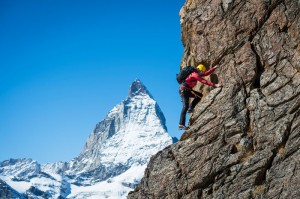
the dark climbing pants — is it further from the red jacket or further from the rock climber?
the red jacket

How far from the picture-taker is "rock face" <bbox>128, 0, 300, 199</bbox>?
19.3m

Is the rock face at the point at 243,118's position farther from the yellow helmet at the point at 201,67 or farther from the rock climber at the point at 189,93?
the rock climber at the point at 189,93

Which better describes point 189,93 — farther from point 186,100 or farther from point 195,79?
point 195,79

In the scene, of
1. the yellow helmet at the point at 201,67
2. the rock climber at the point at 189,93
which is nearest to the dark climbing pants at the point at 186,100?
the rock climber at the point at 189,93

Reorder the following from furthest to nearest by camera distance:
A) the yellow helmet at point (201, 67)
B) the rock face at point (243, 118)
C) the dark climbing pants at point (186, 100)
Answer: the dark climbing pants at point (186, 100)
the yellow helmet at point (201, 67)
the rock face at point (243, 118)

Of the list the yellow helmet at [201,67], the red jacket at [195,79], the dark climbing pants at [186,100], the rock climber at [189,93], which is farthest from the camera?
the dark climbing pants at [186,100]

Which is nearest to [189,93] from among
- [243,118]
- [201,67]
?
[201,67]

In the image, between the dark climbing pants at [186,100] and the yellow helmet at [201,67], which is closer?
the yellow helmet at [201,67]

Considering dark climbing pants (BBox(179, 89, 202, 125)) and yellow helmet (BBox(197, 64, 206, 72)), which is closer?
yellow helmet (BBox(197, 64, 206, 72))

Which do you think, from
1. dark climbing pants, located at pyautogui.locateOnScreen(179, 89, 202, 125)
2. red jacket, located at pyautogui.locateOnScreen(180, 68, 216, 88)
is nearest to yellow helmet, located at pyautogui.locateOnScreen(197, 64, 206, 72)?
red jacket, located at pyautogui.locateOnScreen(180, 68, 216, 88)

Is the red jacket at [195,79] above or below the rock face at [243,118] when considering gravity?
above

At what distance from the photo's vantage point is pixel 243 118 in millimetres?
21141

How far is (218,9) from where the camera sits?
81.7ft

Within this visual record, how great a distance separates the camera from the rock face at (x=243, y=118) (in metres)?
19.3
